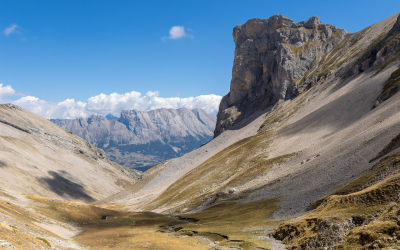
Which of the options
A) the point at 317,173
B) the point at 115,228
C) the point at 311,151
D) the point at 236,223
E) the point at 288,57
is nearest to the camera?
the point at 236,223

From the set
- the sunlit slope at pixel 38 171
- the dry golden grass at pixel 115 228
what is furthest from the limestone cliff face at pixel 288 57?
the dry golden grass at pixel 115 228

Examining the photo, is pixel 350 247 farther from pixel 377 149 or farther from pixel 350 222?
pixel 377 149

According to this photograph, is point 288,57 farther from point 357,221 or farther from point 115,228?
Answer: point 357,221

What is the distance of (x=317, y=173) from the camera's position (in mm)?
49344

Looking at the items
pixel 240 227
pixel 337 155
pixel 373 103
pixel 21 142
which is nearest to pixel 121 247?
pixel 240 227

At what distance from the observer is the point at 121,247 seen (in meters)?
37.3

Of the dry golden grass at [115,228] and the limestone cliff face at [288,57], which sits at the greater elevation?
the limestone cliff face at [288,57]

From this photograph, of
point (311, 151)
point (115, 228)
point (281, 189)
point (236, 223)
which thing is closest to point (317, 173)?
point (281, 189)

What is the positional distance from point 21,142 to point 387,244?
203m

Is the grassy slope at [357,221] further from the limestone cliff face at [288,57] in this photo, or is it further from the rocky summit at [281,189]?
the limestone cliff face at [288,57]

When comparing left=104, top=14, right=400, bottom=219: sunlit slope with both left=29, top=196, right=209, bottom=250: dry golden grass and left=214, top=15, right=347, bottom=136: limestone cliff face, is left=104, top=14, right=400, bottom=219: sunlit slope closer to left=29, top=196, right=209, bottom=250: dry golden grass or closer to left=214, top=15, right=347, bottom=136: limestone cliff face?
left=29, top=196, right=209, bottom=250: dry golden grass

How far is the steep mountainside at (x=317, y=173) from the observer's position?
90.1 feet

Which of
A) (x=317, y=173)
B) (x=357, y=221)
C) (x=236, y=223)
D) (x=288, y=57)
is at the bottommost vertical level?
(x=236, y=223)

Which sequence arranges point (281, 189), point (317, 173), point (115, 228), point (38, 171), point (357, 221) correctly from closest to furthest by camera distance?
point (357, 221), point (317, 173), point (281, 189), point (115, 228), point (38, 171)
